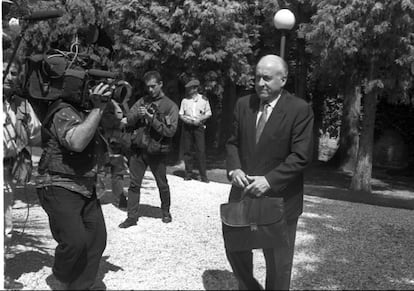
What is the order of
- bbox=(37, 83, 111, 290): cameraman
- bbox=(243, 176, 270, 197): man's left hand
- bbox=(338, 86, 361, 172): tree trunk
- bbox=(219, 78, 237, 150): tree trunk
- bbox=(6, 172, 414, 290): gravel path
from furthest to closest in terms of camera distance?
bbox=(219, 78, 237, 150): tree trunk → bbox=(338, 86, 361, 172): tree trunk → bbox=(6, 172, 414, 290): gravel path → bbox=(37, 83, 111, 290): cameraman → bbox=(243, 176, 270, 197): man's left hand

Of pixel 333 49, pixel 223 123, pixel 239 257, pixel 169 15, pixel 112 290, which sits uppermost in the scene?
pixel 169 15

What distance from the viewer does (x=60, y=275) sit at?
11.6 ft

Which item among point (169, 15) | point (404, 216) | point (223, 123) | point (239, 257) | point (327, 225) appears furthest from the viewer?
point (223, 123)

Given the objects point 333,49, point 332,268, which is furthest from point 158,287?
point 333,49

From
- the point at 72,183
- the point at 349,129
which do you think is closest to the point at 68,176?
the point at 72,183

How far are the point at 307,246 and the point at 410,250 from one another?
115 cm

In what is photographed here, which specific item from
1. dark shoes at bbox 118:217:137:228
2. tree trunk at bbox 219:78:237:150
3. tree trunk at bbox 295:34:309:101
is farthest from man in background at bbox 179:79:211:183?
tree trunk at bbox 219:78:237:150

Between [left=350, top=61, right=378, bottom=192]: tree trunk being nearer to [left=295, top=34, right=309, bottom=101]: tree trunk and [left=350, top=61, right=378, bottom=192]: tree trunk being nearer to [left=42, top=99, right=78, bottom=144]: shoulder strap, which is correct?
[left=295, top=34, right=309, bottom=101]: tree trunk

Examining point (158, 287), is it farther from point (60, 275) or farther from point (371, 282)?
point (371, 282)

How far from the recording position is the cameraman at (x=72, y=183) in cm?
336

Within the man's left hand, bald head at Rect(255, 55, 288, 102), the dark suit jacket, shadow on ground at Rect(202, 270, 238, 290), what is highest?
bald head at Rect(255, 55, 288, 102)

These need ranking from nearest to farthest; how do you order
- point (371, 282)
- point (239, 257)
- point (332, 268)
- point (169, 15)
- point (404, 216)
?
point (239, 257)
point (371, 282)
point (332, 268)
point (404, 216)
point (169, 15)

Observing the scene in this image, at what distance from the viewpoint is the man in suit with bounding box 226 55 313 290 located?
10.7 feet

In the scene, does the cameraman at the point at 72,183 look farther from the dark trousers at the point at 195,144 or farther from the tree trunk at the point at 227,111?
the tree trunk at the point at 227,111
